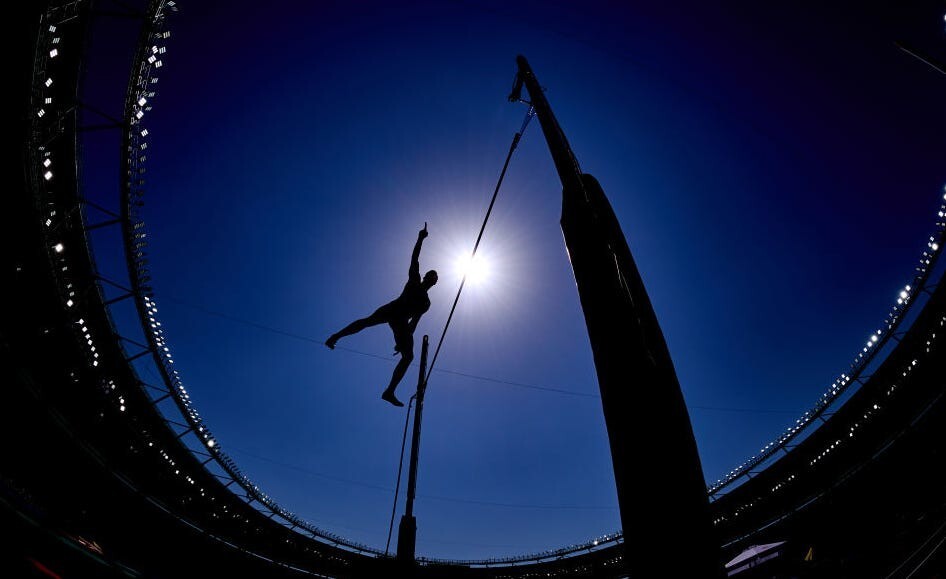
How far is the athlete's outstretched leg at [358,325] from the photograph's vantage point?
546 cm

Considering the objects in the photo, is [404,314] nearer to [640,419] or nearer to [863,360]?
[640,419]

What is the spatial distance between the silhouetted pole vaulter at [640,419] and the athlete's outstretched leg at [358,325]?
14.1 feet

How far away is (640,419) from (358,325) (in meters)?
4.86

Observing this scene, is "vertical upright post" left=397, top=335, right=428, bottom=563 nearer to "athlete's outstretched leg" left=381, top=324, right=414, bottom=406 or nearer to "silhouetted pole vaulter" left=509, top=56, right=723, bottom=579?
"athlete's outstretched leg" left=381, top=324, right=414, bottom=406

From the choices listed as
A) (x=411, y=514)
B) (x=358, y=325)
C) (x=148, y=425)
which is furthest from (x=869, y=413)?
(x=148, y=425)

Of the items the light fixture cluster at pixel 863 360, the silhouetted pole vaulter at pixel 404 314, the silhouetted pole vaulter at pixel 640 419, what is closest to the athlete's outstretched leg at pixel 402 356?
the silhouetted pole vaulter at pixel 404 314

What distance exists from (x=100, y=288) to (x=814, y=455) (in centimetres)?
3882

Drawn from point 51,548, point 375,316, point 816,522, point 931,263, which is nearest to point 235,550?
point 375,316

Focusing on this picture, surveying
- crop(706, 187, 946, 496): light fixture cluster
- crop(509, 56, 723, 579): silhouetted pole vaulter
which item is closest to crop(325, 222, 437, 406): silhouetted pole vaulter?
crop(509, 56, 723, 579): silhouetted pole vaulter

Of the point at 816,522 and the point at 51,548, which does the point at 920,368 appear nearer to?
the point at 816,522

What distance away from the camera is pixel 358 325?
5531mm

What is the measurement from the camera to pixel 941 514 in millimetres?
10227

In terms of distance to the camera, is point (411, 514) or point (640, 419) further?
point (411, 514)

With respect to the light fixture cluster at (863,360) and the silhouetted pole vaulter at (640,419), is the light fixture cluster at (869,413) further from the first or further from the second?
the silhouetted pole vaulter at (640,419)
